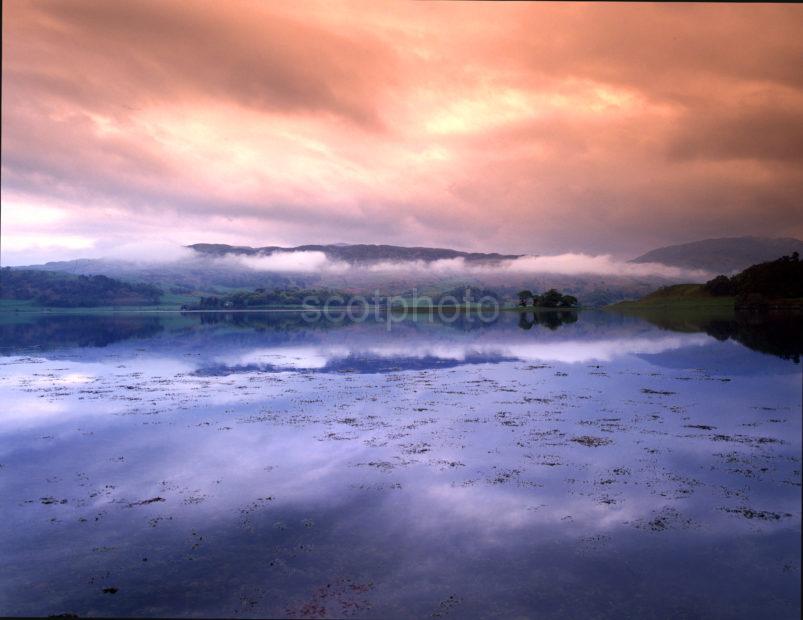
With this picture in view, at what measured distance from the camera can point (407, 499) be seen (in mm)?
25344

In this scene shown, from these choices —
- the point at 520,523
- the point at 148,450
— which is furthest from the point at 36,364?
the point at 520,523

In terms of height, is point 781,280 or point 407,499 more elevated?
point 781,280

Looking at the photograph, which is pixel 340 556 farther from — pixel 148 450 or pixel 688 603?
pixel 148 450

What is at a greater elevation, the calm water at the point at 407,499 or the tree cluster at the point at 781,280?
the tree cluster at the point at 781,280

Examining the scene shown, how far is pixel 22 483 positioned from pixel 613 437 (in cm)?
3466

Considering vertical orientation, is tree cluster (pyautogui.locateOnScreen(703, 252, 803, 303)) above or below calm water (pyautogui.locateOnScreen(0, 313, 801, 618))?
above

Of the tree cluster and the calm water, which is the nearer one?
the calm water

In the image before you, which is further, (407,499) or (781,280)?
(781,280)

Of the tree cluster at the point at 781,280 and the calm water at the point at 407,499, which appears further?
the tree cluster at the point at 781,280

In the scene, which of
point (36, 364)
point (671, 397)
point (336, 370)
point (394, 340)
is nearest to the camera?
point (671, 397)

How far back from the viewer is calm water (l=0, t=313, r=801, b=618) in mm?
17656

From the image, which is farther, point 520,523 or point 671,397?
point 671,397

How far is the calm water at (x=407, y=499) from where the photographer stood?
17656 millimetres

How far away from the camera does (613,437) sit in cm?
3569
